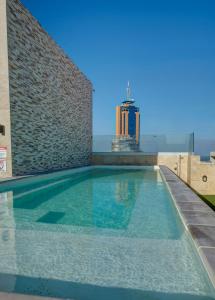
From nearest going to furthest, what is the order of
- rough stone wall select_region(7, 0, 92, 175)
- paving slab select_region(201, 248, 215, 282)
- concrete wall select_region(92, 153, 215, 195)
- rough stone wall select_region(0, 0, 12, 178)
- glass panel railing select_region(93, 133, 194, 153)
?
paving slab select_region(201, 248, 215, 282), rough stone wall select_region(0, 0, 12, 178), rough stone wall select_region(7, 0, 92, 175), concrete wall select_region(92, 153, 215, 195), glass panel railing select_region(93, 133, 194, 153)

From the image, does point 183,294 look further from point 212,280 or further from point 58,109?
point 58,109

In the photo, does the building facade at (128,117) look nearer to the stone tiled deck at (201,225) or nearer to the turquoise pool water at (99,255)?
the stone tiled deck at (201,225)

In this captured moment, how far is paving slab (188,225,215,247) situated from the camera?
1.81 m

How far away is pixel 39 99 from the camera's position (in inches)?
309

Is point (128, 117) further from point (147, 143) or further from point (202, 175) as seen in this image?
point (202, 175)

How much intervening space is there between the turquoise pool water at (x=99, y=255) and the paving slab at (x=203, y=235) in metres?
0.13

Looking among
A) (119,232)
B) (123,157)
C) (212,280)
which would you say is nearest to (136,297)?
(212,280)

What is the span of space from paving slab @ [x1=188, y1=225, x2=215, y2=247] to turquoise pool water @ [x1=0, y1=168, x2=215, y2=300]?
5.0 inches

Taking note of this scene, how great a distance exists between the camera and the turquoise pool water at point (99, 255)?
1486 millimetres

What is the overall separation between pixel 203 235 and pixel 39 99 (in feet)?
25.3

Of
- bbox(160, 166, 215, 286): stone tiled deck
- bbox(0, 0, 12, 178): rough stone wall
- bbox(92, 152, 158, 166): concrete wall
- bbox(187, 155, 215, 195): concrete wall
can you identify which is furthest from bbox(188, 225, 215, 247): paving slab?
bbox(187, 155, 215, 195): concrete wall

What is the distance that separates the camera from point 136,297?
1.41m

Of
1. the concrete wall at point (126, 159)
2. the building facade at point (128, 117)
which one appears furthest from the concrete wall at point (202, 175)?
the building facade at point (128, 117)

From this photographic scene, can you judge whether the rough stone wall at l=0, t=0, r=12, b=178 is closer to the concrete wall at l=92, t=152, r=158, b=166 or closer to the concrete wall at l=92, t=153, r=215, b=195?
the concrete wall at l=92, t=152, r=158, b=166
